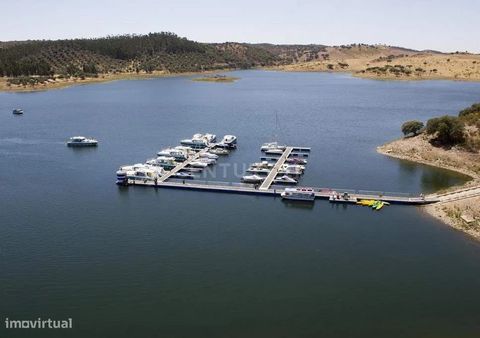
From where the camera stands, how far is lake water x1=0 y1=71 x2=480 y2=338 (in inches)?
1427

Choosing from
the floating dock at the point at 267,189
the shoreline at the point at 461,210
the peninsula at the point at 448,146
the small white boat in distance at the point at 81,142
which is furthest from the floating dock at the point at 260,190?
the small white boat in distance at the point at 81,142

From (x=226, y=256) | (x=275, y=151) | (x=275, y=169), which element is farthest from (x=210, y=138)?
(x=226, y=256)

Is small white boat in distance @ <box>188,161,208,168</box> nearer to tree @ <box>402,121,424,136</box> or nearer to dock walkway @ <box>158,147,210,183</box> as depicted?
dock walkway @ <box>158,147,210,183</box>

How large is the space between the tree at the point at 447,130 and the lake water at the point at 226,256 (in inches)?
340

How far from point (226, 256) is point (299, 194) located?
18.9 meters

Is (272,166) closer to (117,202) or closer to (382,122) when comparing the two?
(117,202)

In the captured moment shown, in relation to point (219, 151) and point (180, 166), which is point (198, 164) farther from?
point (219, 151)

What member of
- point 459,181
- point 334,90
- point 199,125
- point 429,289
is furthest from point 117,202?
point 334,90

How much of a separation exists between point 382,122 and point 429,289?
84.0 meters

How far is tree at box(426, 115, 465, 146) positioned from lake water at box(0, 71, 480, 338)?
28.4 ft

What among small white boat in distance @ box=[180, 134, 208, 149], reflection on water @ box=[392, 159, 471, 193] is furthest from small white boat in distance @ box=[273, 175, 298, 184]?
small white boat in distance @ box=[180, 134, 208, 149]

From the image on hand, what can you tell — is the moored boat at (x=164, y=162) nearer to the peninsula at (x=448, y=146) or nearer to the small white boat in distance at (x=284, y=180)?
the small white boat in distance at (x=284, y=180)

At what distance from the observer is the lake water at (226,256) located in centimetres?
3625

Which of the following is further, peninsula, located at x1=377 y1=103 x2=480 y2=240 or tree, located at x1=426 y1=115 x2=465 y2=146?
tree, located at x1=426 y1=115 x2=465 y2=146
